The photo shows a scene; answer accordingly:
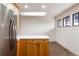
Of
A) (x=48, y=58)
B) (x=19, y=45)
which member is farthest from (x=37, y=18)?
(x=48, y=58)

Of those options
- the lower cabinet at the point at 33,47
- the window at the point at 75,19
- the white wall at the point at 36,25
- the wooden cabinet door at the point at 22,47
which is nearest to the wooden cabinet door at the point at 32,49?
the lower cabinet at the point at 33,47

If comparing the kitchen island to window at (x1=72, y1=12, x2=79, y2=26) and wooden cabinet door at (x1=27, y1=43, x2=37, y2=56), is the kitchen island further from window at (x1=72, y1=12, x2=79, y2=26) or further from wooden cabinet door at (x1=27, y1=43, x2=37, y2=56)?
window at (x1=72, y1=12, x2=79, y2=26)

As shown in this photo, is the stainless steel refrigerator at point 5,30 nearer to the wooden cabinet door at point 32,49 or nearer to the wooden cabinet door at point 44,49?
the wooden cabinet door at point 32,49

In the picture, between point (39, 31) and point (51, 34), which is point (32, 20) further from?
point (51, 34)

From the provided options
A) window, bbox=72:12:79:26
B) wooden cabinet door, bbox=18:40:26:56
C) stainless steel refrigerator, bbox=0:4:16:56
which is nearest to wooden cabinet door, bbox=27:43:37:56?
wooden cabinet door, bbox=18:40:26:56

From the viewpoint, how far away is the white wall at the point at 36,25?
8.80 meters

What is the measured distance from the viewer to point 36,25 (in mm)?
8906

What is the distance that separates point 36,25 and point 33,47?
4.81 m

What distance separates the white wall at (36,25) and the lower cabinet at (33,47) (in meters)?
4.56

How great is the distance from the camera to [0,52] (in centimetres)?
223

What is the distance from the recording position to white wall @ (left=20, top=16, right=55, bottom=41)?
8.80 m

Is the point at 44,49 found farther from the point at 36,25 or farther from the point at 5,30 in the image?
the point at 36,25

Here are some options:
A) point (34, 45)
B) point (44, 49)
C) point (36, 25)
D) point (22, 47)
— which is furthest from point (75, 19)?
point (36, 25)

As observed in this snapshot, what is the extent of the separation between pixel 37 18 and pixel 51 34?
1.51 m
